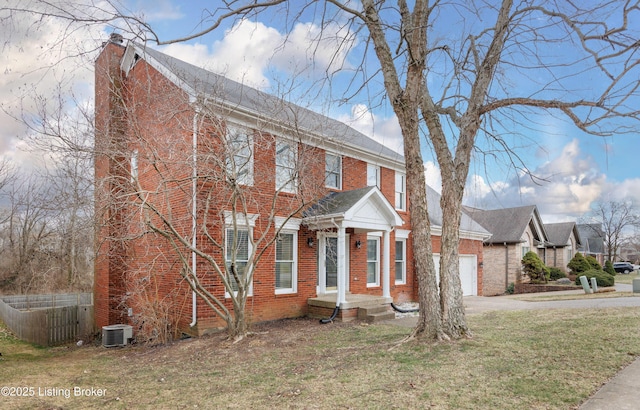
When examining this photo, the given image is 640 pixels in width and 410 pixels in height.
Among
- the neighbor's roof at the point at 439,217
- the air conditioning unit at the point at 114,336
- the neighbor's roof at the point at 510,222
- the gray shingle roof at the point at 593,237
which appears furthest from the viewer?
the gray shingle roof at the point at 593,237

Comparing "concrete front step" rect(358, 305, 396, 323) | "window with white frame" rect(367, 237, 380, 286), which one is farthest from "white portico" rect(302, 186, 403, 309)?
"window with white frame" rect(367, 237, 380, 286)

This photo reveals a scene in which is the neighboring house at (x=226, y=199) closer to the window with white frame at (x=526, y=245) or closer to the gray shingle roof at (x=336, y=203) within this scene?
the gray shingle roof at (x=336, y=203)

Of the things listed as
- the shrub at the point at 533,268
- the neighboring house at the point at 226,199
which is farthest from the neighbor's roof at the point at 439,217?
the shrub at the point at 533,268

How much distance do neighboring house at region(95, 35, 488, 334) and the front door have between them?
1.4 inches

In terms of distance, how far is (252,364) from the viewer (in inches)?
302

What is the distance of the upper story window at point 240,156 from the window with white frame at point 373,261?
628 cm

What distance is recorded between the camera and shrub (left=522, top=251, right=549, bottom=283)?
92.2ft

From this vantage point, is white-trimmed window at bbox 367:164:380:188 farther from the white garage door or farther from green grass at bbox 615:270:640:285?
green grass at bbox 615:270:640:285

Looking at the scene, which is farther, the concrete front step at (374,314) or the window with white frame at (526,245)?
the window with white frame at (526,245)

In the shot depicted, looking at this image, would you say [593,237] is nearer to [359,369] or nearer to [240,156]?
[240,156]

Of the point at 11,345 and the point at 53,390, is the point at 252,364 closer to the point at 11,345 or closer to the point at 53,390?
the point at 53,390

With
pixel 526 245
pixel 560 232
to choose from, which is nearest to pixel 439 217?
pixel 526 245

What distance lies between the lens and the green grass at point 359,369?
536 cm

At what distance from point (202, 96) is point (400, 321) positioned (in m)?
8.26
